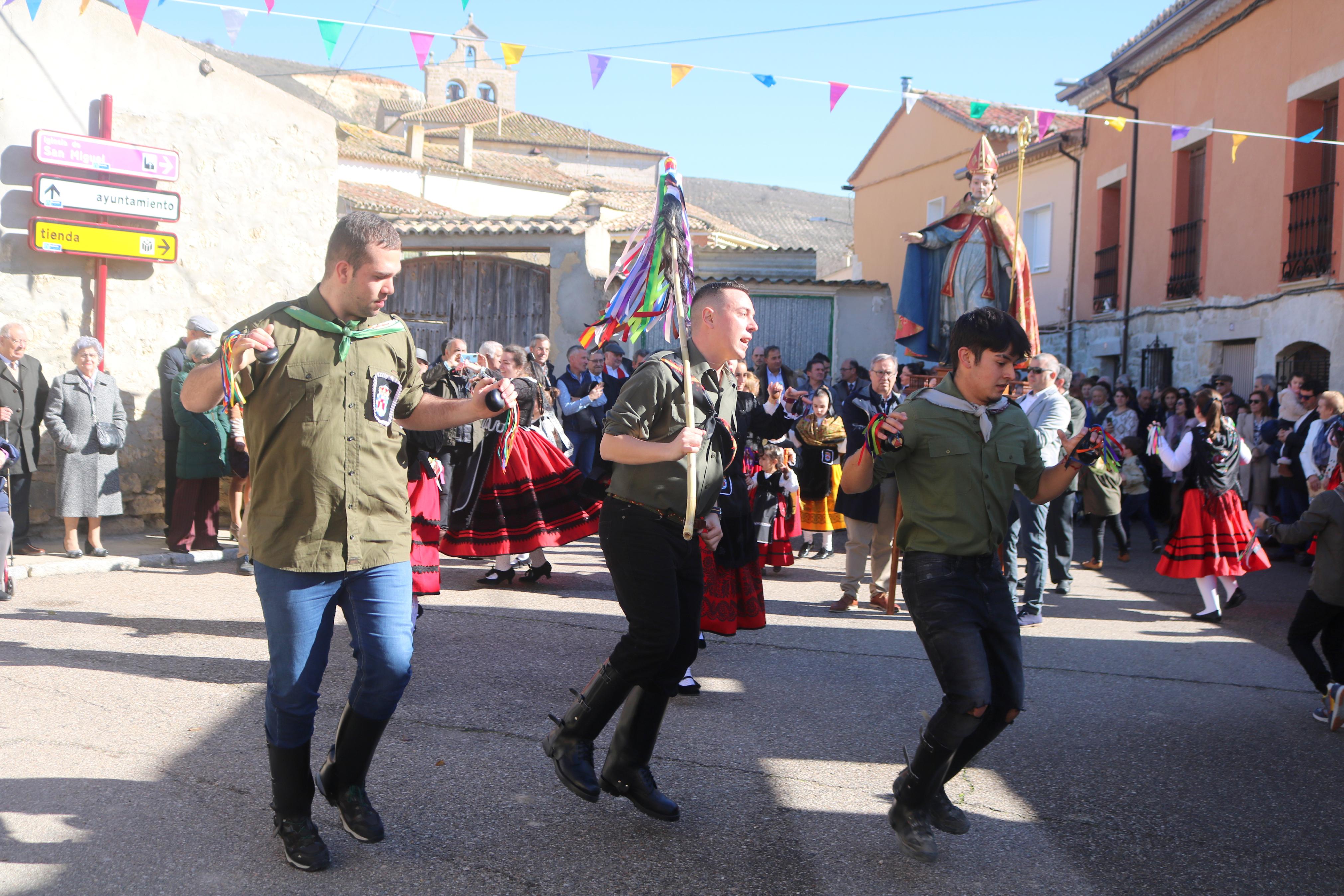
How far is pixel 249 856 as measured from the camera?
334 centimetres

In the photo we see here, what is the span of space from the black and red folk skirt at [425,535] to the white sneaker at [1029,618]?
3.80 meters

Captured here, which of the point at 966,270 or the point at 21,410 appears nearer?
the point at 966,270

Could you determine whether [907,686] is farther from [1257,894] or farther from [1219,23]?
[1219,23]

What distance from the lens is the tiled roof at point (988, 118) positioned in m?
22.9

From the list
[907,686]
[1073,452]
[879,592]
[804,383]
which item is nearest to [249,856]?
[1073,452]

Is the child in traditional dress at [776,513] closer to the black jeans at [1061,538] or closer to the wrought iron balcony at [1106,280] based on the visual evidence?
the black jeans at [1061,538]

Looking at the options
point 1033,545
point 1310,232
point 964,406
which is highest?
point 1310,232

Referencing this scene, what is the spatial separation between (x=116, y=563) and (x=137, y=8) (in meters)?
4.05

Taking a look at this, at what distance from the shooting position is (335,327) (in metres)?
3.31

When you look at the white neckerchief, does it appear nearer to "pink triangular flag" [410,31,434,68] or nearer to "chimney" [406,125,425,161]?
"pink triangular flag" [410,31,434,68]

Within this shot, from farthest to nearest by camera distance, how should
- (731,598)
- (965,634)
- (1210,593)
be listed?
1. (1210,593)
2. (731,598)
3. (965,634)

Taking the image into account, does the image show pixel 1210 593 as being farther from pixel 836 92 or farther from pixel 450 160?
pixel 450 160

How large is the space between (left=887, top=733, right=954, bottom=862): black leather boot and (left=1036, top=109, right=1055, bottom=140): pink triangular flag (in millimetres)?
7849

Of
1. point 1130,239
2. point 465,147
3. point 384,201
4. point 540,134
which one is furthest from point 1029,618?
point 540,134
